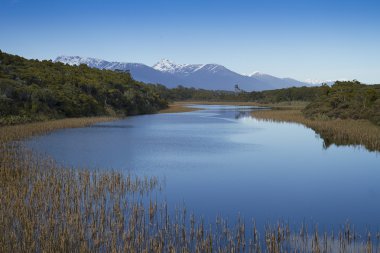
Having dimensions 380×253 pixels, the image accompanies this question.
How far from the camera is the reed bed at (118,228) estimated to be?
9586mm

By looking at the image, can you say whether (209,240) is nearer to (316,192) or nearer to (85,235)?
(85,235)

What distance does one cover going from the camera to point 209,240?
10008mm

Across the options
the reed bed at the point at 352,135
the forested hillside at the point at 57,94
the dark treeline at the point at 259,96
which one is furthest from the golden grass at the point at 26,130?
the dark treeline at the point at 259,96

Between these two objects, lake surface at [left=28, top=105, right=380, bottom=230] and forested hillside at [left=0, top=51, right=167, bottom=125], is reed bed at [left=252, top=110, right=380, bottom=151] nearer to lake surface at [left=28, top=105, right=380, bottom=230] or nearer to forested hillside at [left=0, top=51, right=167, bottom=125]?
lake surface at [left=28, top=105, right=380, bottom=230]

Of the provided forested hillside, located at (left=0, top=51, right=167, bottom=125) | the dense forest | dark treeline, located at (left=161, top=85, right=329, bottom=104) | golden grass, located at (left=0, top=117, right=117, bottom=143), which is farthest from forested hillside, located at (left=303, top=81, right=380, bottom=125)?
dark treeline, located at (left=161, top=85, right=329, bottom=104)

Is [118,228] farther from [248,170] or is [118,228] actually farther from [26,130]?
[26,130]

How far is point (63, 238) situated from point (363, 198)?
11.1 meters

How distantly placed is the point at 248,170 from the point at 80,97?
3790 cm

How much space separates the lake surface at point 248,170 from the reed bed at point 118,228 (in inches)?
53.2

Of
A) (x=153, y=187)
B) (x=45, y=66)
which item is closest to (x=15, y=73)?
(x=45, y=66)

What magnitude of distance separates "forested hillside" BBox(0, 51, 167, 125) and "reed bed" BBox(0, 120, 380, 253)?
78.8 ft

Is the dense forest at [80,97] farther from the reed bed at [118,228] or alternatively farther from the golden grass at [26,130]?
the reed bed at [118,228]

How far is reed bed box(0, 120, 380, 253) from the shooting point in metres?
9.59

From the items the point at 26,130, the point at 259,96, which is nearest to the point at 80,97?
the point at 26,130
